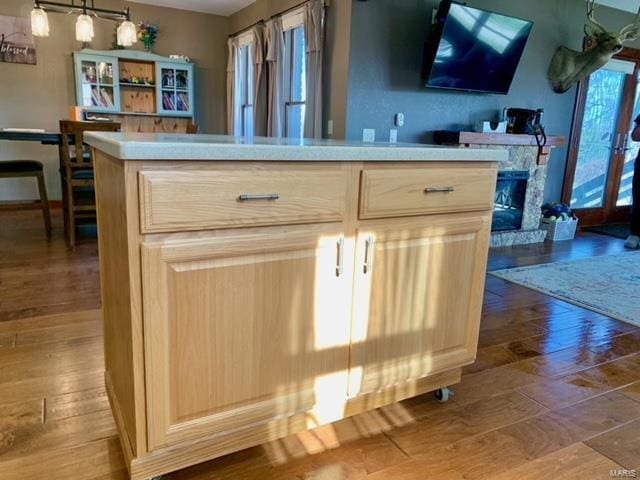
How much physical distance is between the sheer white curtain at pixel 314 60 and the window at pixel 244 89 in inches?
62.3

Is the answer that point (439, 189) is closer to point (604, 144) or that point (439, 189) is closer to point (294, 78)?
point (294, 78)

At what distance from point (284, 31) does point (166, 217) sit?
415cm

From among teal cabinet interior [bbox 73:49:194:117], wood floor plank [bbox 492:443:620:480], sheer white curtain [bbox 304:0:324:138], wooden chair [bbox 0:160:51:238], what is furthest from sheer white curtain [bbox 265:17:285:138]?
wood floor plank [bbox 492:443:620:480]

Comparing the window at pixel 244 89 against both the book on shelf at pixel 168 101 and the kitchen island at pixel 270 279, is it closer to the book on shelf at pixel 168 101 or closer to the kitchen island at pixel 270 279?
the book on shelf at pixel 168 101

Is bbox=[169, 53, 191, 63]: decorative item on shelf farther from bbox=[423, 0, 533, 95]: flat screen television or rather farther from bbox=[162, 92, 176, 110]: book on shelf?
bbox=[423, 0, 533, 95]: flat screen television

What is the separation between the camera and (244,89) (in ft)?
19.4

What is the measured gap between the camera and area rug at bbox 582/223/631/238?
525cm

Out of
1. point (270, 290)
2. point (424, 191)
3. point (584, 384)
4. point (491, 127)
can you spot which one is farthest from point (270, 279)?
point (491, 127)

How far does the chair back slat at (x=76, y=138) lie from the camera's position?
3680mm

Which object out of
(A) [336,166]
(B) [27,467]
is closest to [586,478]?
(A) [336,166]

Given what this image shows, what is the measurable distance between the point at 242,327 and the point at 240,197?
0.36 metres

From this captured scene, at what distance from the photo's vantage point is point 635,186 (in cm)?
Answer: 448

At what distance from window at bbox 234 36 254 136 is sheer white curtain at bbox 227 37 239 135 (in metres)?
0.04

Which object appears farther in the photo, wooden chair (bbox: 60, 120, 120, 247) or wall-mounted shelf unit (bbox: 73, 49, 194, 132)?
wall-mounted shelf unit (bbox: 73, 49, 194, 132)
